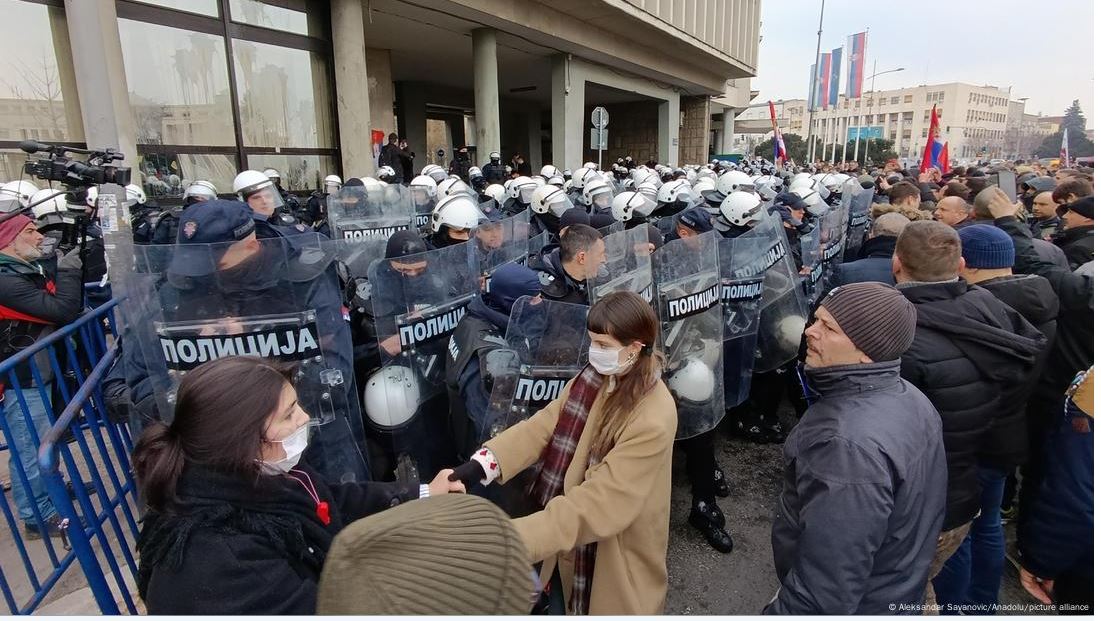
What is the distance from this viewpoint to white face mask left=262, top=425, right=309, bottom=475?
152cm

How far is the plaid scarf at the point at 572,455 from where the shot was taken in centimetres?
209

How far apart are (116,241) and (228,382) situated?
1.87 m

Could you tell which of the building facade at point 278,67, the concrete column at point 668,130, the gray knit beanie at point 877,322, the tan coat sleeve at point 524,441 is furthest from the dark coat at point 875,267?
the concrete column at point 668,130

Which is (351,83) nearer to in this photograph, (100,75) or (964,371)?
(100,75)

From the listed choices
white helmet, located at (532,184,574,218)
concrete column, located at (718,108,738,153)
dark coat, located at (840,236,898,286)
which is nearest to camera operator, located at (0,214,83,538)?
white helmet, located at (532,184,574,218)

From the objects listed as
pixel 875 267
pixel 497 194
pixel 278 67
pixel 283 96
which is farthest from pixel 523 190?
pixel 278 67

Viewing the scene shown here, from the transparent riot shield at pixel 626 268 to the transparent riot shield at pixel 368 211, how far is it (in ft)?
11.9

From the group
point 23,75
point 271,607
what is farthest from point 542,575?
point 23,75

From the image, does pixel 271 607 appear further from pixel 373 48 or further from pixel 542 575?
pixel 373 48

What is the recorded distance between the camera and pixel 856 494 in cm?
151

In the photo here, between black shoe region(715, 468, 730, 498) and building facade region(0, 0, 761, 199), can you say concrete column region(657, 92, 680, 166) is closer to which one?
building facade region(0, 0, 761, 199)

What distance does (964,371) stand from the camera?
2.15m

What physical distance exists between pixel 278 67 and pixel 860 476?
13055 millimetres

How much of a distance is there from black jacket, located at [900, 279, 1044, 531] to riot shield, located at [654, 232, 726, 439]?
1005 millimetres
